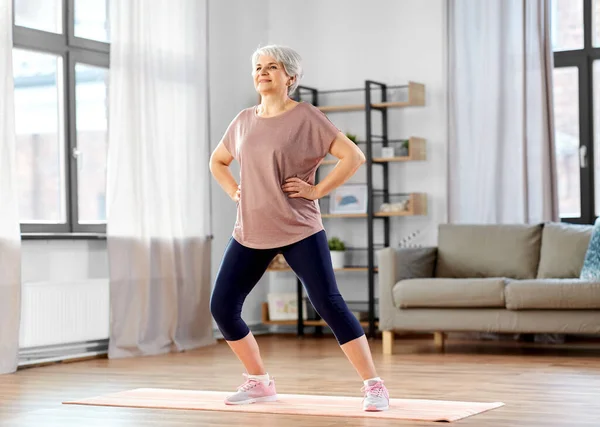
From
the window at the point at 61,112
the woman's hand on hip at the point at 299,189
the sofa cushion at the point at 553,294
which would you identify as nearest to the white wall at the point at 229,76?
the window at the point at 61,112

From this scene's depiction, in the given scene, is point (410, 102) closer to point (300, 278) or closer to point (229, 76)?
point (229, 76)

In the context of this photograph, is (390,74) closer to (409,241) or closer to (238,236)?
(409,241)

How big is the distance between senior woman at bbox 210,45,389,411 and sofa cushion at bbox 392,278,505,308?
7.06 ft

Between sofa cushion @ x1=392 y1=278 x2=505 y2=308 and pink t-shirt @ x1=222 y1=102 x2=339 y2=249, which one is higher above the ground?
pink t-shirt @ x1=222 y1=102 x2=339 y2=249

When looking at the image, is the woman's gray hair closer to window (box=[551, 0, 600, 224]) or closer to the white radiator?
the white radiator

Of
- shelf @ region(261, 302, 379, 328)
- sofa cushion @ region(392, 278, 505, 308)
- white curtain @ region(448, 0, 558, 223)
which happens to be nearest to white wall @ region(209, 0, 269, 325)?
shelf @ region(261, 302, 379, 328)

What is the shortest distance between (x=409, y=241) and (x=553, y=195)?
105cm

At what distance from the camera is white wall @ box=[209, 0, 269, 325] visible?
7129 mm

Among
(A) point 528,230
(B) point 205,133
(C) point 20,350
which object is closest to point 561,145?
(A) point 528,230

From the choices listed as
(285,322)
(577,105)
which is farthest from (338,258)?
(577,105)

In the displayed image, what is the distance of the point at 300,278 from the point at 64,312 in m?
2.64

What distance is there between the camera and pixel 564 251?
6004 mm

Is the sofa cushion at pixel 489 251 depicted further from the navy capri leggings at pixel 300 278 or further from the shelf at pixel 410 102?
the navy capri leggings at pixel 300 278

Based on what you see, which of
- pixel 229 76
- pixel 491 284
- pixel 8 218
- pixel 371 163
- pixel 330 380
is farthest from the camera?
pixel 229 76
